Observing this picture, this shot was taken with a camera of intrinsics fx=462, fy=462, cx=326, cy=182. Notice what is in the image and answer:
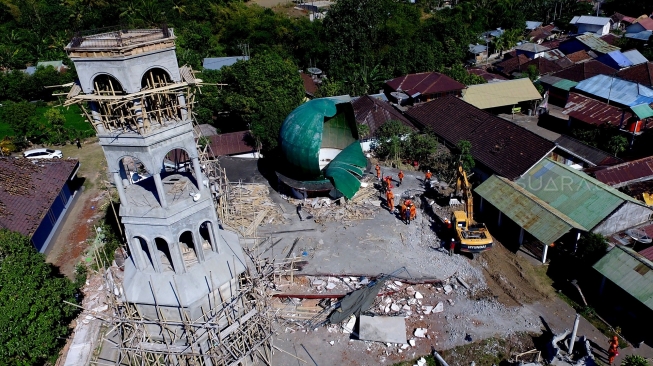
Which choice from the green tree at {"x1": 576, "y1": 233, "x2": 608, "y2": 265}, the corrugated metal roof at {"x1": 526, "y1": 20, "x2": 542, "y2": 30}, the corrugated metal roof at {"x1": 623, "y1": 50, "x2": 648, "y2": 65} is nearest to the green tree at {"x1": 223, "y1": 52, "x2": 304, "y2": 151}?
the green tree at {"x1": 576, "y1": 233, "x2": 608, "y2": 265}

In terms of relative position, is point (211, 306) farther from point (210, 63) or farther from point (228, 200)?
point (210, 63)

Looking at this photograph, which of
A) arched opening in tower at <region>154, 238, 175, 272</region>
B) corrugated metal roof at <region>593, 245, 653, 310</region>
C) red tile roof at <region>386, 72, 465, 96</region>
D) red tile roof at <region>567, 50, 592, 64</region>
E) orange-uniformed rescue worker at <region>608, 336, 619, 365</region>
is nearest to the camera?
arched opening in tower at <region>154, 238, 175, 272</region>

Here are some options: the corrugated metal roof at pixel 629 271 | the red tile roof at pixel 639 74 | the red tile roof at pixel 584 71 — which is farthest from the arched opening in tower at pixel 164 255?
the red tile roof at pixel 639 74

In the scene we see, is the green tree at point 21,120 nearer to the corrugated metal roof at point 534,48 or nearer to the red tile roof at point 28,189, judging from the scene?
the red tile roof at point 28,189

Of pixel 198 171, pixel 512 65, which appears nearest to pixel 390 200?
pixel 198 171

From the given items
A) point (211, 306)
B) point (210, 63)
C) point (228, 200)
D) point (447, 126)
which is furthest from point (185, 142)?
point (210, 63)

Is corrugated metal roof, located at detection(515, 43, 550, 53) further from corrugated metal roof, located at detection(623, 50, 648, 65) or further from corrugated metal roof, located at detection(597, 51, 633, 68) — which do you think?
corrugated metal roof, located at detection(623, 50, 648, 65)

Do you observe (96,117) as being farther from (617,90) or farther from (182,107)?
(617,90)

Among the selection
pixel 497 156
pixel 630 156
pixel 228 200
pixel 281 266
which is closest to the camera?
pixel 281 266
